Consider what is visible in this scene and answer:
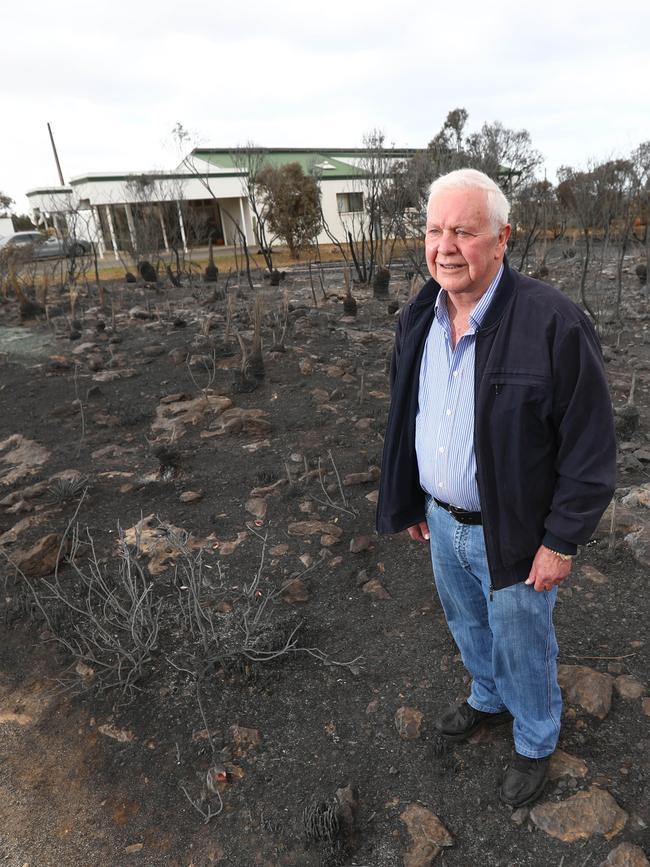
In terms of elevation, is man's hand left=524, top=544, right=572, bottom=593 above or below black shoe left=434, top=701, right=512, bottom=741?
above

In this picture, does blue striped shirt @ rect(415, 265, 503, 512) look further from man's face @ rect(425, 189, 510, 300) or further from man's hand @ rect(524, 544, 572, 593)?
man's hand @ rect(524, 544, 572, 593)

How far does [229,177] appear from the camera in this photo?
2609 cm

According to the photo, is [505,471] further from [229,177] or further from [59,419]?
[229,177]

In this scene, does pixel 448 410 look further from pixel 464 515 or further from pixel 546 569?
pixel 546 569

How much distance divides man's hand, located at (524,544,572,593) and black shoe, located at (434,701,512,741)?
77 cm

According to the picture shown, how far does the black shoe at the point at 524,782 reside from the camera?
191 centimetres

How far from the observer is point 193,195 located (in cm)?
2591

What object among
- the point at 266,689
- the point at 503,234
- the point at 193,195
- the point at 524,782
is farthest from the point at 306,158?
the point at 524,782

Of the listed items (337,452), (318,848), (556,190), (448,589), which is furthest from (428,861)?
(556,190)

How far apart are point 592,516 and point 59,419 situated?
5.52 m

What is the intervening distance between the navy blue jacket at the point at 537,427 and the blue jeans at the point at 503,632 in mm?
119

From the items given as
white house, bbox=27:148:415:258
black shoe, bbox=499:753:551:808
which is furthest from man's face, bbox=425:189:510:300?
white house, bbox=27:148:415:258

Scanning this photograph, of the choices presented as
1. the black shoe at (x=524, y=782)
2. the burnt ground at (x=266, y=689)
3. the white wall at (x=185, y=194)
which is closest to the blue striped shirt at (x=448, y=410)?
the black shoe at (x=524, y=782)

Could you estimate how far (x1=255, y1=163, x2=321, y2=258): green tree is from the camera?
21.6 m
